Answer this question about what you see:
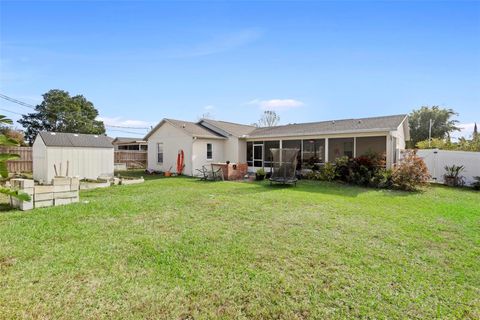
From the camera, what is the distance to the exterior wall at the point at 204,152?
16500 millimetres

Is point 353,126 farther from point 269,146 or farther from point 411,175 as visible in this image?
point 269,146

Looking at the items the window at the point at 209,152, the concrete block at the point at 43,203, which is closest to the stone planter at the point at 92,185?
the concrete block at the point at 43,203

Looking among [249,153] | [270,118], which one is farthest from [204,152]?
[270,118]

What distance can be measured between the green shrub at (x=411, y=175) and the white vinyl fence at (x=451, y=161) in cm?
334

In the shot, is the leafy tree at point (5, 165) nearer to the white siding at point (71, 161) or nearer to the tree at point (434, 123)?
the white siding at point (71, 161)

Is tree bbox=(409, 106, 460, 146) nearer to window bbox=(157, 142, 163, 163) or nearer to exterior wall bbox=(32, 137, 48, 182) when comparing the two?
window bbox=(157, 142, 163, 163)

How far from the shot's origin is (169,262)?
370cm

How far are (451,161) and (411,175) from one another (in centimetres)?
407

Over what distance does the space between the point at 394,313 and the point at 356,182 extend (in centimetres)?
1047

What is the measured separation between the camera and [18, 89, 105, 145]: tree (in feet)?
116

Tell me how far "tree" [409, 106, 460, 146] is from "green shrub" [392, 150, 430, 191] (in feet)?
74.6

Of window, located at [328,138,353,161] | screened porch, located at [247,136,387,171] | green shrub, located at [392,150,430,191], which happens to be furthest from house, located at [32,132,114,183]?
green shrub, located at [392,150,430,191]

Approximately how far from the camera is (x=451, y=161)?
13.0 meters

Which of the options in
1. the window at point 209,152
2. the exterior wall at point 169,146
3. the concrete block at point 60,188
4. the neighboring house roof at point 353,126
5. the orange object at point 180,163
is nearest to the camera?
the concrete block at point 60,188
